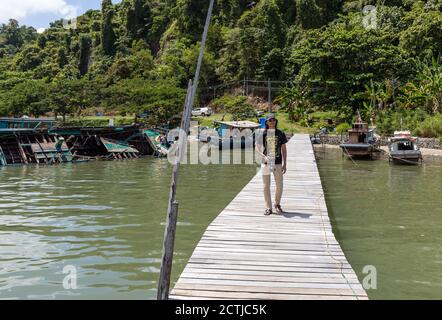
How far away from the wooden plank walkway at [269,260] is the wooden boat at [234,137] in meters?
29.2

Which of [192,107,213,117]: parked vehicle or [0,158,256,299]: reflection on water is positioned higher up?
[192,107,213,117]: parked vehicle

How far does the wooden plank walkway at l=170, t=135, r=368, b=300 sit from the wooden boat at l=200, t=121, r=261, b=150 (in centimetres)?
2924

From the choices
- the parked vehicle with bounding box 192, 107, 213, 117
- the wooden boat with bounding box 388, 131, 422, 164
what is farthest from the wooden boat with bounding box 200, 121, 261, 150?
the parked vehicle with bounding box 192, 107, 213, 117

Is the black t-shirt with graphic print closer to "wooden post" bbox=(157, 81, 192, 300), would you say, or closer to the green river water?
the green river water

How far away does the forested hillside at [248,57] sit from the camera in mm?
43750

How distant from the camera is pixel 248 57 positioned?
68750 mm

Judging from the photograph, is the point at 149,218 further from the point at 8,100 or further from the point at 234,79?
the point at 234,79

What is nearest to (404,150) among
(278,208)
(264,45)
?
(278,208)

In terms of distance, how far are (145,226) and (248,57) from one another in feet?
193

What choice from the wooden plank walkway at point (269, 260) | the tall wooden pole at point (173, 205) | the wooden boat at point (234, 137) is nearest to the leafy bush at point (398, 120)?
the wooden boat at point (234, 137)

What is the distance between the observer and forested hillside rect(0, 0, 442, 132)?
144ft

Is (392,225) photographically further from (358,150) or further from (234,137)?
(234,137)

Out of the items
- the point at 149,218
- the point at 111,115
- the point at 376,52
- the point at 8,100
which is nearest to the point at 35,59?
the point at 111,115

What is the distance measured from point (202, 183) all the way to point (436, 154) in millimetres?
18241
